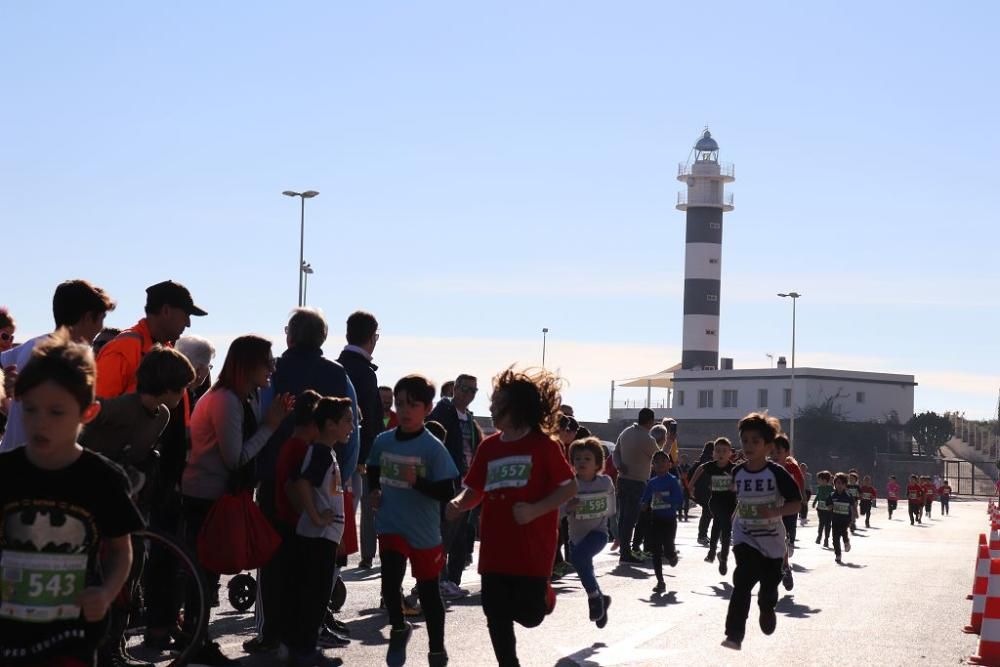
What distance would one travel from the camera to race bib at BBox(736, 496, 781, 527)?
9.83 m

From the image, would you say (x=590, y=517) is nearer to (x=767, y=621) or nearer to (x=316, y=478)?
(x=767, y=621)

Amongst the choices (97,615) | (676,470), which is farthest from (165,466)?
(676,470)

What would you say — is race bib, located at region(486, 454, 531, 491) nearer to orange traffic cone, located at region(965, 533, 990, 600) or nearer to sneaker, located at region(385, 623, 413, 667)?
sneaker, located at region(385, 623, 413, 667)

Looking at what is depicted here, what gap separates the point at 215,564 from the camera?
26.0 ft

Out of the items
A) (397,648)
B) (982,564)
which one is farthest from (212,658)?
(982,564)

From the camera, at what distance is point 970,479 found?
104500mm

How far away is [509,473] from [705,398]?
321ft

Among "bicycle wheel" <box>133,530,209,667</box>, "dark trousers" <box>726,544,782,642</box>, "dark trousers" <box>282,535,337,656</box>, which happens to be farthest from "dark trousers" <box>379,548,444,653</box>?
"dark trousers" <box>726,544,782,642</box>

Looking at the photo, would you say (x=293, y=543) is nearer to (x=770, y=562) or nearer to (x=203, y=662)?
(x=203, y=662)

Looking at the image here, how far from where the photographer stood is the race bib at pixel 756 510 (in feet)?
32.2

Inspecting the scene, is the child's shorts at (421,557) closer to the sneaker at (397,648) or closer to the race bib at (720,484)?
the sneaker at (397,648)

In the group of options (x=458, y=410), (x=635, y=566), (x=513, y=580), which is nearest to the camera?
(x=513, y=580)

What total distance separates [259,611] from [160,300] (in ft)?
6.37

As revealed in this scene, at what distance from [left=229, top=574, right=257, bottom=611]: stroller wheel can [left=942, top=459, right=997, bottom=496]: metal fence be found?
88.6m
